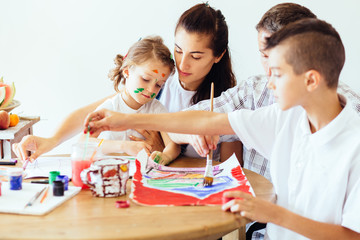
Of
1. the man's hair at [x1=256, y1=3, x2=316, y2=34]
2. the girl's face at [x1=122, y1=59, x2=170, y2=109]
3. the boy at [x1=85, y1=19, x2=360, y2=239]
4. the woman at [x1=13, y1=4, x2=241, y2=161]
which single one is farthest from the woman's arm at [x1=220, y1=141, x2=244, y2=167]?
the boy at [x1=85, y1=19, x2=360, y2=239]

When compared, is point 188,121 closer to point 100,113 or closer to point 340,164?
point 100,113

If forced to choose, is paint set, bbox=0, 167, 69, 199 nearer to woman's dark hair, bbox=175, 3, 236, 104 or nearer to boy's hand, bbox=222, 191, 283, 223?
boy's hand, bbox=222, 191, 283, 223

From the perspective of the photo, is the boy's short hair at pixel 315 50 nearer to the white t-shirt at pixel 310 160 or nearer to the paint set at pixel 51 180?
the white t-shirt at pixel 310 160

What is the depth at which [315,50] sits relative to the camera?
1192 millimetres

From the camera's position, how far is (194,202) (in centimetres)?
119

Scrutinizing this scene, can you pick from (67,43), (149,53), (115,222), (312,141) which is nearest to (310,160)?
(312,141)

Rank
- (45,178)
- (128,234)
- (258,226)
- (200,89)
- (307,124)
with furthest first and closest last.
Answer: (200,89)
(258,226)
(45,178)
(307,124)
(128,234)

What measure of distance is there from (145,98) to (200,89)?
0.33 meters

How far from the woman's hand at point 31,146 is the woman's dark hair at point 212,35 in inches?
28.5

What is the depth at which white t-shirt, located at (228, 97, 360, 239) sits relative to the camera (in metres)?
1.17

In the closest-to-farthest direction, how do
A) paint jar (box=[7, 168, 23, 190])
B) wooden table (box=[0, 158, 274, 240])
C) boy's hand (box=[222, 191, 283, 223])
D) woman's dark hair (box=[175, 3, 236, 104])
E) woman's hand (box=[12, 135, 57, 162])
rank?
1. wooden table (box=[0, 158, 274, 240])
2. boy's hand (box=[222, 191, 283, 223])
3. paint jar (box=[7, 168, 23, 190])
4. woman's hand (box=[12, 135, 57, 162])
5. woman's dark hair (box=[175, 3, 236, 104])

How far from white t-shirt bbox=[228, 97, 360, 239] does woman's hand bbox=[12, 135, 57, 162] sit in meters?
0.64

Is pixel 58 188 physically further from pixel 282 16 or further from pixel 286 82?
pixel 282 16

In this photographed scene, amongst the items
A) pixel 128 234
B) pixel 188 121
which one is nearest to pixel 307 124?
pixel 188 121
